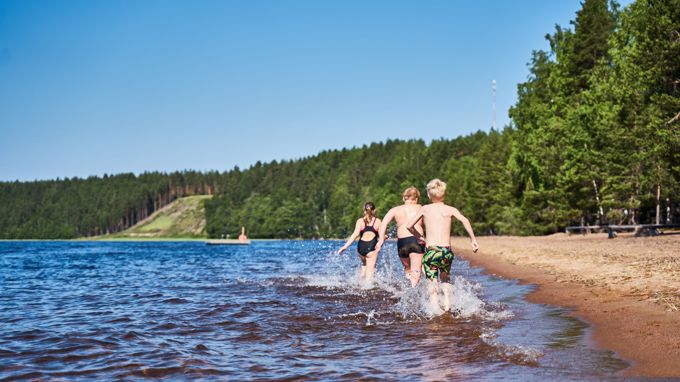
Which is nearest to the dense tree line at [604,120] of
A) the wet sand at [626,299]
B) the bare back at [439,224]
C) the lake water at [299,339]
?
the wet sand at [626,299]

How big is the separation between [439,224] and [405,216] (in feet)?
6.45

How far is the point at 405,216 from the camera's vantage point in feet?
37.7

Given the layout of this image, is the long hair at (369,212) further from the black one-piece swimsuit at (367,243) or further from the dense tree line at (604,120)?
the dense tree line at (604,120)

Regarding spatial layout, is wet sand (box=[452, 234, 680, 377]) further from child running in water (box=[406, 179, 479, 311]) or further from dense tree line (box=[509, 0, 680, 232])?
dense tree line (box=[509, 0, 680, 232])

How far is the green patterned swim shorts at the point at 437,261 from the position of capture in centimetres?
948

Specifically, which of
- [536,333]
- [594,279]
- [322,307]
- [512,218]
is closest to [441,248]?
[536,333]

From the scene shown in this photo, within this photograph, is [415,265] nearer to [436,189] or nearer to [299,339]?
[436,189]

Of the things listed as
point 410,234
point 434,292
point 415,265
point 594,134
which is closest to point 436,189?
point 434,292

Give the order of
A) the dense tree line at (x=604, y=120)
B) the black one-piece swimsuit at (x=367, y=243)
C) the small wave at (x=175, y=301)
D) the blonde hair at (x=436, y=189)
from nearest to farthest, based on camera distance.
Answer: the blonde hair at (x=436, y=189) → the small wave at (x=175, y=301) → the black one-piece swimsuit at (x=367, y=243) → the dense tree line at (x=604, y=120)

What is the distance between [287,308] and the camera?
11.6 metres

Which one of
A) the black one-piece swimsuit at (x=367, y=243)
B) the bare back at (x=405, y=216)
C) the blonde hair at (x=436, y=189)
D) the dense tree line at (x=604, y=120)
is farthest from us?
the dense tree line at (x=604, y=120)

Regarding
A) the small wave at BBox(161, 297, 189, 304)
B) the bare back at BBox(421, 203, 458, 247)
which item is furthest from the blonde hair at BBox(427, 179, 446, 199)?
the small wave at BBox(161, 297, 189, 304)

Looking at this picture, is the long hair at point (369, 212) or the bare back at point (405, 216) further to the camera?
the long hair at point (369, 212)

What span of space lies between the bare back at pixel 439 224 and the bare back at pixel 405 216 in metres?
1.71
